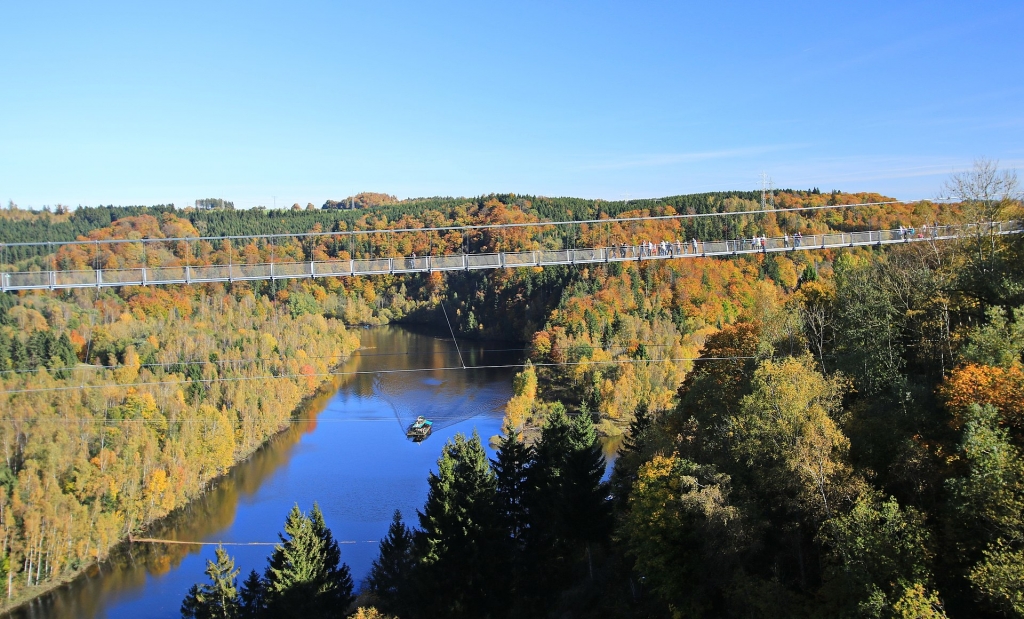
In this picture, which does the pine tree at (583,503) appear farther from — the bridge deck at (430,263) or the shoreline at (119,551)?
the shoreline at (119,551)

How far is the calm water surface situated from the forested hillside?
1174 mm

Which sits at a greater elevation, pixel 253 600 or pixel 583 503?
pixel 583 503

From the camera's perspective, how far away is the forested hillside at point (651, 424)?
7.87m

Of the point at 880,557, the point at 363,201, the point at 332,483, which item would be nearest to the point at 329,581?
the point at 880,557

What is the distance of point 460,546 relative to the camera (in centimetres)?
1380

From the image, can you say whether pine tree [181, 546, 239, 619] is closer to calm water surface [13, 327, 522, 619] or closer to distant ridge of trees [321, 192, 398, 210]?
calm water surface [13, 327, 522, 619]

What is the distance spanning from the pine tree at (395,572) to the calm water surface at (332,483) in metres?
2.97

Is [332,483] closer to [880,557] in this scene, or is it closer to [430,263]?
[430,263]

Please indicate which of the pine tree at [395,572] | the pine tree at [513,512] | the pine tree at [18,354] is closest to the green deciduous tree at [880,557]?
the pine tree at [513,512]

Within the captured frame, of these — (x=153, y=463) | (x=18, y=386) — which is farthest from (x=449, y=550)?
(x=18, y=386)

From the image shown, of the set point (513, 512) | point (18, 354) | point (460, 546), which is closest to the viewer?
point (460, 546)

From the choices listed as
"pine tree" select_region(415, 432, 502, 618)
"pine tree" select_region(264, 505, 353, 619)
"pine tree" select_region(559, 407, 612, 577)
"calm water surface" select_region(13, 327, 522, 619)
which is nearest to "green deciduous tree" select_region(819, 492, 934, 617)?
A: "pine tree" select_region(559, 407, 612, 577)

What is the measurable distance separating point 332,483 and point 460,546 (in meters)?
11.1

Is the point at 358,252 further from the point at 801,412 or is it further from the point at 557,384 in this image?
the point at 801,412
